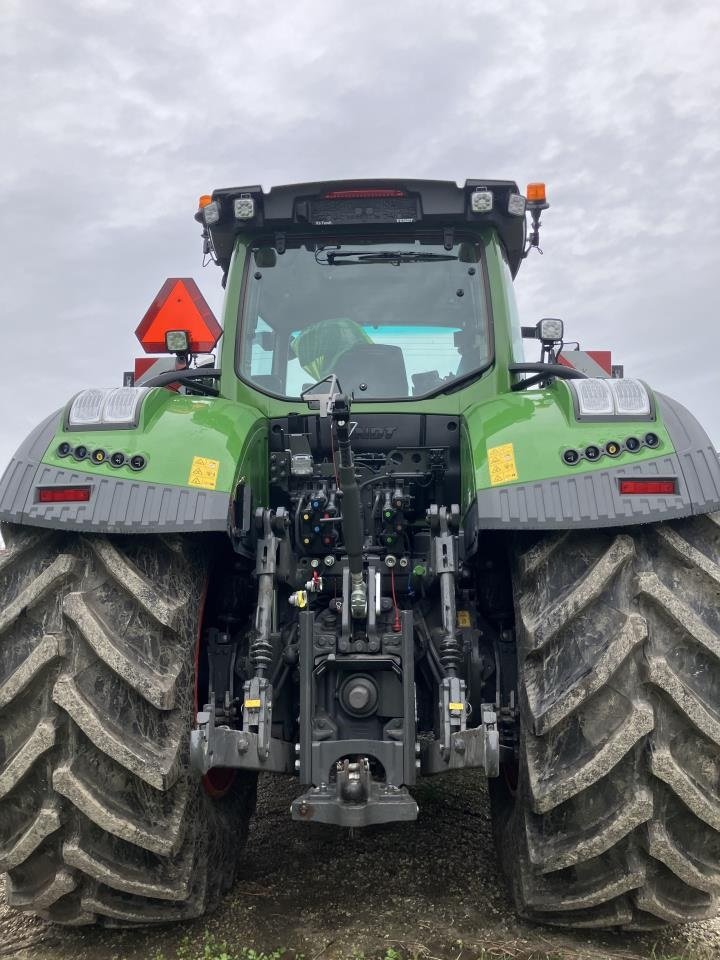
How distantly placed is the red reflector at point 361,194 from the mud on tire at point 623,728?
187 cm

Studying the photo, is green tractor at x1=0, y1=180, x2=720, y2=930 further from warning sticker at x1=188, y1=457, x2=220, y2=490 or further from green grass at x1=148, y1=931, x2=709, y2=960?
green grass at x1=148, y1=931, x2=709, y2=960

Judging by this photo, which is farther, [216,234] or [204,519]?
[216,234]

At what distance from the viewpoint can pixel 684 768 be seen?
2.46 meters

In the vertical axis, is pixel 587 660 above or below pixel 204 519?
below

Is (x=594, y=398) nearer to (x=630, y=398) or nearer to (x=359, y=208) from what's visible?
(x=630, y=398)

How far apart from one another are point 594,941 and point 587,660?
97 centimetres

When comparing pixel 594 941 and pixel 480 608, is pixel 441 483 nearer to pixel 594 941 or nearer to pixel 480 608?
pixel 480 608

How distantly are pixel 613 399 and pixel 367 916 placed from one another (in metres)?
1.97

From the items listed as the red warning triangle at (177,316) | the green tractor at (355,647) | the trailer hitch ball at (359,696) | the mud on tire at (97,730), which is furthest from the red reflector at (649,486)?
the red warning triangle at (177,316)

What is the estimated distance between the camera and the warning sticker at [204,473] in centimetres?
275

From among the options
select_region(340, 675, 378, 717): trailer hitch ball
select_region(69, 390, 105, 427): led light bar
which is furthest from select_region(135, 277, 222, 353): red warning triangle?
select_region(340, 675, 378, 717): trailer hitch ball

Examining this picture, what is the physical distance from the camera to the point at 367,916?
295 cm

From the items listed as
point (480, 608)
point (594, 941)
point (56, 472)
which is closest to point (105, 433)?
point (56, 472)

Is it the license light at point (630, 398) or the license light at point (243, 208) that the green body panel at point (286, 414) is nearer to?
the license light at point (630, 398)
